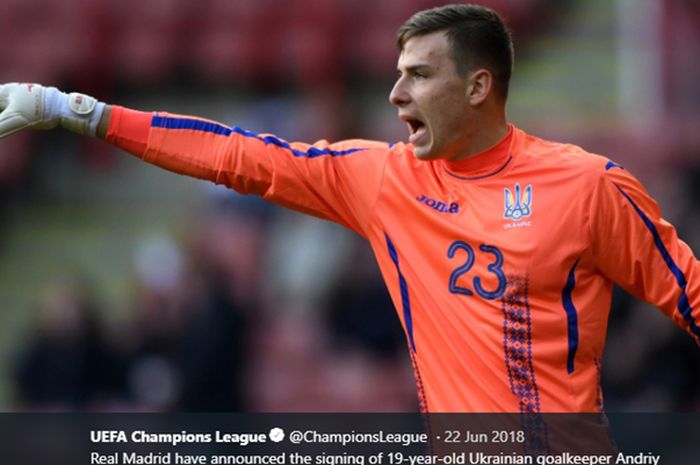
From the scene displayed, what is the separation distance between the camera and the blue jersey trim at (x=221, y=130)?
3672 mm

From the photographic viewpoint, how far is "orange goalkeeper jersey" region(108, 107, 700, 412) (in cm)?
349

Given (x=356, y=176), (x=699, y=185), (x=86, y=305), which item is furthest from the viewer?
(x=86, y=305)

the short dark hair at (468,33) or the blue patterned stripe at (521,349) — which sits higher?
the short dark hair at (468,33)

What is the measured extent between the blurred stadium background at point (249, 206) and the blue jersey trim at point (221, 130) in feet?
11.4

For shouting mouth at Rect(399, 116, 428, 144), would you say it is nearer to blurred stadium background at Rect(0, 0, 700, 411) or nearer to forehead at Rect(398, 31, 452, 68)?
forehead at Rect(398, 31, 452, 68)

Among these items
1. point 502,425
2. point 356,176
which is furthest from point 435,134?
point 502,425

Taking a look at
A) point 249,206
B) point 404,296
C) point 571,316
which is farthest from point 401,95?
point 249,206

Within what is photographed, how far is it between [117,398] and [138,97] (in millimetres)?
3534

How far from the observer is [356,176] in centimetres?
375

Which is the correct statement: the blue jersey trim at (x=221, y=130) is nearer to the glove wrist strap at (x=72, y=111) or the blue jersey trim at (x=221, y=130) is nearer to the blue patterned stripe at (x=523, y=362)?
the glove wrist strap at (x=72, y=111)

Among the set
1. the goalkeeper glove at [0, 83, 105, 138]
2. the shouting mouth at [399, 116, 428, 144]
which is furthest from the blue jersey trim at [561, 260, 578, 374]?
the goalkeeper glove at [0, 83, 105, 138]

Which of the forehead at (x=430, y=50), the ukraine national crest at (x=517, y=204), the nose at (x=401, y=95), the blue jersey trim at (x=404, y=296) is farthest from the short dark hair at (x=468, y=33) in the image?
the blue jersey trim at (x=404, y=296)

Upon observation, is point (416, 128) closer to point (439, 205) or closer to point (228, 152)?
point (439, 205)

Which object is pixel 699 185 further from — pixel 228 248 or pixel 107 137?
pixel 107 137
